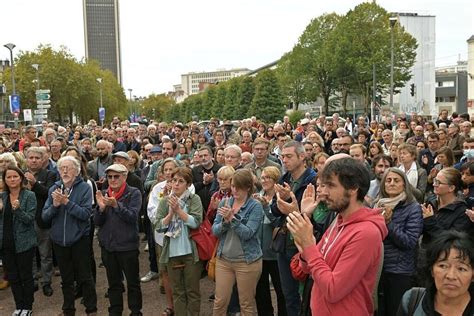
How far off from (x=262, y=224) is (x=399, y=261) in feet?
4.98

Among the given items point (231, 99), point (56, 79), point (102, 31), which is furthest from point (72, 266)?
point (102, 31)

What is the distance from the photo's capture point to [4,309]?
6301mm

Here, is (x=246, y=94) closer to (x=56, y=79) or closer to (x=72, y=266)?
(x=56, y=79)

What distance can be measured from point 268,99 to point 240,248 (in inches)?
2311

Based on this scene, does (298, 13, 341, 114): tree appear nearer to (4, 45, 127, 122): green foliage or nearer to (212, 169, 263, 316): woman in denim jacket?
(4, 45, 127, 122): green foliage

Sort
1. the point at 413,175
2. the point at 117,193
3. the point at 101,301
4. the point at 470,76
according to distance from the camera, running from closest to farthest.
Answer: the point at 117,193, the point at 101,301, the point at 413,175, the point at 470,76

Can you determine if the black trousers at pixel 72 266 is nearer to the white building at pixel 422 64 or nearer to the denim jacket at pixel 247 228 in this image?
the denim jacket at pixel 247 228

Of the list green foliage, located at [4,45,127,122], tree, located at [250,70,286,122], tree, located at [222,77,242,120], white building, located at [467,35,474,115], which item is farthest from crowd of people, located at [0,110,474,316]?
tree, located at [222,77,242,120]

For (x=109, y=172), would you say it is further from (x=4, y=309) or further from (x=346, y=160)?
(x=346, y=160)

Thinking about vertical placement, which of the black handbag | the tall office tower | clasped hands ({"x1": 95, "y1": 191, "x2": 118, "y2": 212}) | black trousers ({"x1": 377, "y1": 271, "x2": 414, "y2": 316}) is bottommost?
black trousers ({"x1": 377, "y1": 271, "x2": 414, "y2": 316})

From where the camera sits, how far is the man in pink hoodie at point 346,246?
8.37 ft

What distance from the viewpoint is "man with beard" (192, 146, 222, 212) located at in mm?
6605

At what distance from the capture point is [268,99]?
62719 millimetres

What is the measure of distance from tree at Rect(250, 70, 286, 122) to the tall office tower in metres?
Result: 123
